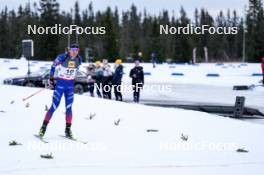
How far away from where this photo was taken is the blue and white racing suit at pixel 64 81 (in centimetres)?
1032

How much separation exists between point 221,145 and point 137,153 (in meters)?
1.94

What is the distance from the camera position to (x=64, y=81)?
10.4 meters

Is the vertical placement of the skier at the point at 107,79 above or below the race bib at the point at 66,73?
below

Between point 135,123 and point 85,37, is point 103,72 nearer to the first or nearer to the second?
point 135,123

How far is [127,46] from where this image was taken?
4301 inches

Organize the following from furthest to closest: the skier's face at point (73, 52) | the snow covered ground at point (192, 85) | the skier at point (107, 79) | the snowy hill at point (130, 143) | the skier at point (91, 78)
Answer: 1. the snow covered ground at point (192, 85)
2. the skier at point (91, 78)
3. the skier at point (107, 79)
4. the skier's face at point (73, 52)
5. the snowy hill at point (130, 143)

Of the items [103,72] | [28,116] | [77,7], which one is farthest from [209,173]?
[77,7]
